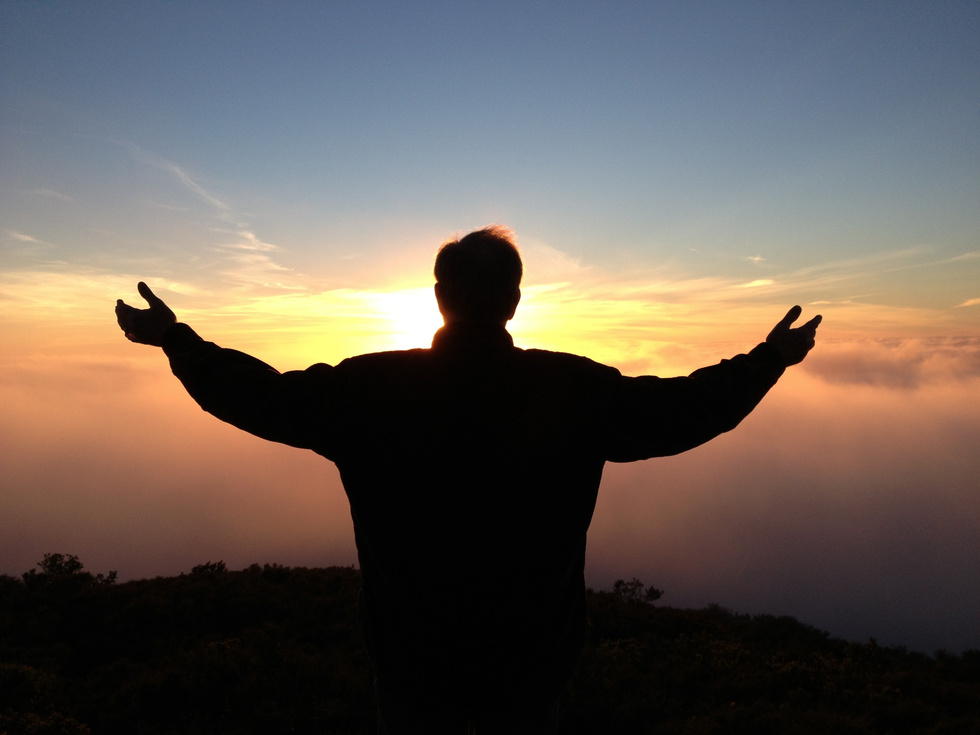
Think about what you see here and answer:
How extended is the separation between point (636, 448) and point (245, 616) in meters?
9.79

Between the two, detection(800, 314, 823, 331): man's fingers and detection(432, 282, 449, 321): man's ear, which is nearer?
detection(432, 282, 449, 321): man's ear

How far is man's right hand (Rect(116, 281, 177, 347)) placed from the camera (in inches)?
73.9

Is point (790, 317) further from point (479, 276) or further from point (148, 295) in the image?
point (148, 295)

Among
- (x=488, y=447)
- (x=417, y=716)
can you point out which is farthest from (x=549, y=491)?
(x=417, y=716)

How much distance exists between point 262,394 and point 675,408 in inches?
48.0

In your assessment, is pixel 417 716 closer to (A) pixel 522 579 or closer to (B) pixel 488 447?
(A) pixel 522 579

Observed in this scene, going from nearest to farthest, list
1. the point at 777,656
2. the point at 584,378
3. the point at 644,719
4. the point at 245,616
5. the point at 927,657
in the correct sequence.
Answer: the point at 584,378 → the point at 644,719 → the point at 777,656 → the point at 245,616 → the point at 927,657

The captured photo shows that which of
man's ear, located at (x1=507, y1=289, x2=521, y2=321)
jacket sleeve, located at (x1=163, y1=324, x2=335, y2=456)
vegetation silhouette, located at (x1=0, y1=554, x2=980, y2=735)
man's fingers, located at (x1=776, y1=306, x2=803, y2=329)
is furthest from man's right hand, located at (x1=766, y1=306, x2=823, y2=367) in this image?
vegetation silhouette, located at (x1=0, y1=554, x2=980, y2=735)

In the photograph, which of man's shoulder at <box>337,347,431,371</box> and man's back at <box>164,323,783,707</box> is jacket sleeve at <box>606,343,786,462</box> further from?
man's shoulder at <box>337,347,431,371</box>

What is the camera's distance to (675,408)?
1.70m

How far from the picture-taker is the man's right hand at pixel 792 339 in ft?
6.38

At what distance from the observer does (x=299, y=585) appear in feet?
38.5

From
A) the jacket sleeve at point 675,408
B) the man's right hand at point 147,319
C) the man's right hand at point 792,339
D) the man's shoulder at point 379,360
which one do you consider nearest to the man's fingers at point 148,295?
the man's right hand at point 147,319

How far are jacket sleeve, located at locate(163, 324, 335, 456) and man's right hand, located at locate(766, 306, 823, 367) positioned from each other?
1.49 m
